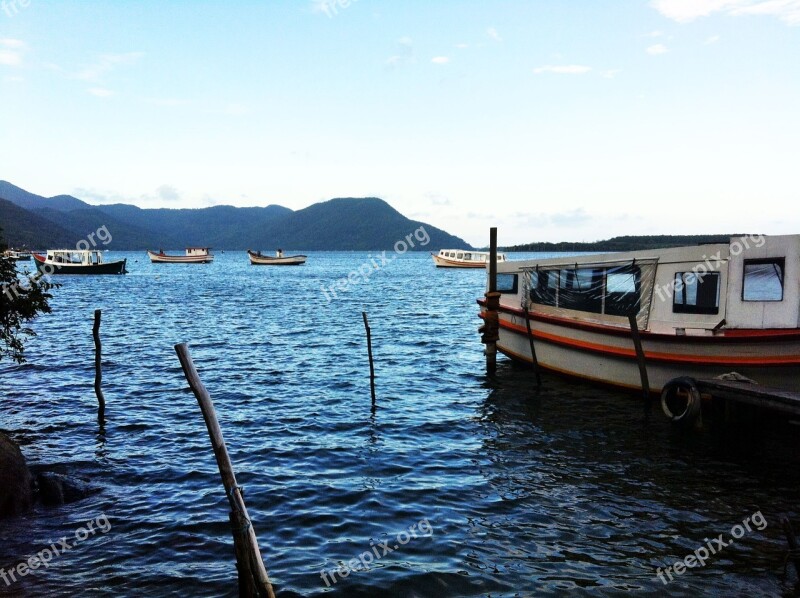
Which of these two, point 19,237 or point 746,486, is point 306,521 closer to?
point 746,486

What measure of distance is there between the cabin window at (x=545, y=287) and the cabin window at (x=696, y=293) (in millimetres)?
4823

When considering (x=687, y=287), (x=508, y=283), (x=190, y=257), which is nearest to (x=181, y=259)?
(x=190, y=257)

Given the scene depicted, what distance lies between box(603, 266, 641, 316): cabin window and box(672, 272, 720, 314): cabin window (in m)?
1.21

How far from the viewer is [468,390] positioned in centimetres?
1952

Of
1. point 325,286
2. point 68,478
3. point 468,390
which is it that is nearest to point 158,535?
point 68,478

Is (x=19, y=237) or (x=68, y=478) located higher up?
(x=19, y=237)

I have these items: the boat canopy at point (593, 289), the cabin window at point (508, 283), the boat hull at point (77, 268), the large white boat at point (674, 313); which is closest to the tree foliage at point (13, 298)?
the large white boat at point (674, 313)

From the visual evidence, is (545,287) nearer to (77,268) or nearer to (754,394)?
(754,394)

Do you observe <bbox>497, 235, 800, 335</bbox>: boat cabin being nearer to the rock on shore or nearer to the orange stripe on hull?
the orange stripe on hull

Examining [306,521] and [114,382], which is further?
[114,382]

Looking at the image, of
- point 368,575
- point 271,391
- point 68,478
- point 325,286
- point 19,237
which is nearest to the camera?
point 368,575

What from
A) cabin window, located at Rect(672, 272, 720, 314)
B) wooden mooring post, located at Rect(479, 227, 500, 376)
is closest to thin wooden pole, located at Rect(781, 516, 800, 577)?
cabin window, located at Rect(672, 272, 720, 314)

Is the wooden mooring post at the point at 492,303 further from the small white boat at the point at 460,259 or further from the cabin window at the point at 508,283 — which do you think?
the small white boat at the point at 460,259

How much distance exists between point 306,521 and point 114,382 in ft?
42.6
